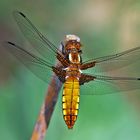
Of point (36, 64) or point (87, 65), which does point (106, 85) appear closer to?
point (87, 65)

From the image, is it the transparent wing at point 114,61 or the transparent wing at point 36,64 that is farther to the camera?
the transparent wing at point 114,61

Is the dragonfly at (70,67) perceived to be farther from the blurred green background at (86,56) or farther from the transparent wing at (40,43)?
the blurred green background at (86,56)

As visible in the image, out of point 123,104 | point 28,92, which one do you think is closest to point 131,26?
point 123,104

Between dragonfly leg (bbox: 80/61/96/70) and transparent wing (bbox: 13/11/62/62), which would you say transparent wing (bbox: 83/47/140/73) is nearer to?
dragonfly leg (bbox: 80/61/96/70)

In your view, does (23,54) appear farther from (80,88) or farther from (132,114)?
(132,114)

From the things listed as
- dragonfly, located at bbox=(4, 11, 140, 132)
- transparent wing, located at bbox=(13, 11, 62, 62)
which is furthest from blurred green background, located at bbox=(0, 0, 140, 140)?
transparent wing, located at bbox=(13, 11, 62, 62)

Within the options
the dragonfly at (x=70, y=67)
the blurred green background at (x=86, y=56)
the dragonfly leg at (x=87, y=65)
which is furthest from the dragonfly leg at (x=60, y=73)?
the blurred green background at (x=86, y=56)
